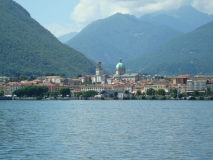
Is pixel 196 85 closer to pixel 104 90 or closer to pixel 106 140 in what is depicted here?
pixel 104 90

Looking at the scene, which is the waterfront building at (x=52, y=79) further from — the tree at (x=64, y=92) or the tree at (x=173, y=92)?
the tree at (x=173, y=92)

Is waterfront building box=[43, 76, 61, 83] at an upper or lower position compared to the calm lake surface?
upper

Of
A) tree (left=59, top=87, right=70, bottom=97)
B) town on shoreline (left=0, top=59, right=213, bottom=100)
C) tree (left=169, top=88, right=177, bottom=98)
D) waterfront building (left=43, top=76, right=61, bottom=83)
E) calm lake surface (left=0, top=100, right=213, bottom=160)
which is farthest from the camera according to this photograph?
waterfront building (left=43, top=76, right=61, bottom=83)

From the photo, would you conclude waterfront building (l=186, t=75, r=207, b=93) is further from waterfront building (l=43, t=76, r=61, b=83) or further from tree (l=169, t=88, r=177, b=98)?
waterfront building (l=43, t=76, r=61, b=83)

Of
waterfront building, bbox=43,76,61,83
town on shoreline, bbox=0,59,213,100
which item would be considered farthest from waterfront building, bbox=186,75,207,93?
waterfront building, bbox=43,76,61,83

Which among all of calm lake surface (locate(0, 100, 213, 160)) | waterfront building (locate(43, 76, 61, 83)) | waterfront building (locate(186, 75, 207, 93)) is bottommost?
calm lake surface (locate(0, 100, 213, 160))

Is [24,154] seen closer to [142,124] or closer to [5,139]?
[5,139]

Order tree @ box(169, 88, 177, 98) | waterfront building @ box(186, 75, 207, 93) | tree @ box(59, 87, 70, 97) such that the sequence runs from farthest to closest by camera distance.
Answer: waterfront building @ box(186, 75, 207, 93), tree @ box(59, 87, 70, 97), tree @ box(169, 88, 177, 98)

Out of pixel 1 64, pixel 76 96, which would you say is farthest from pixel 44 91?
pixel 1 64

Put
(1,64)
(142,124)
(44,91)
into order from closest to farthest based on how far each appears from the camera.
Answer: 1. (142,124)
2. (44,91)
3. (1,64)

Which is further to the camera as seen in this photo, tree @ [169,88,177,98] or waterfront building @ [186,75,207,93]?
waterfront building @ [186,75,207,93]

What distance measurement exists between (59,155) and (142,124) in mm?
16221

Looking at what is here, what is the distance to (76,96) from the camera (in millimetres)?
135500

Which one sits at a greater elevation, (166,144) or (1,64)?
(1,64)
